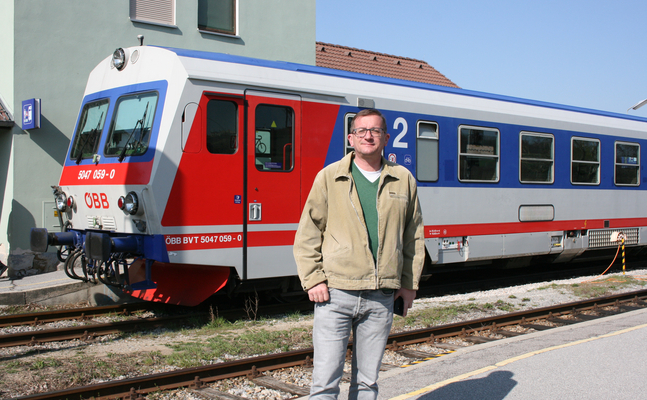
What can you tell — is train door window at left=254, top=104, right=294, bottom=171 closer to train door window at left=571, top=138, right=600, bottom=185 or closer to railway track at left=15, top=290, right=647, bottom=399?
railway track at left=15, top=290, right=647, bottom=399

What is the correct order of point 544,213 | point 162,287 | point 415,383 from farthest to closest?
point 544,213, point 162,287, point 415,383

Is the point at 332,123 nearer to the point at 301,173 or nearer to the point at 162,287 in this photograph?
the point at 301,173

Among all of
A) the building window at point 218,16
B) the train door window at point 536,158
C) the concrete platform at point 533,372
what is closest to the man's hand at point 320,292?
the concrete platform at point 533,372

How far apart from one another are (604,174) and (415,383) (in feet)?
28.9

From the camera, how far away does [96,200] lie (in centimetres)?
727

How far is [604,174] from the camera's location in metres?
11.6

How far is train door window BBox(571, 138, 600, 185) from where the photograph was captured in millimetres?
10984

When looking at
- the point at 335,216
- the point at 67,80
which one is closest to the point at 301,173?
the point at 335,216

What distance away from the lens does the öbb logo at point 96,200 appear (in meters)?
7.12

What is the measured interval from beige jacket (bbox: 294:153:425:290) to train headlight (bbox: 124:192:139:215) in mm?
3961

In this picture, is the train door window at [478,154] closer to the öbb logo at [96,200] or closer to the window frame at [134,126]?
the window frame at [134,126]

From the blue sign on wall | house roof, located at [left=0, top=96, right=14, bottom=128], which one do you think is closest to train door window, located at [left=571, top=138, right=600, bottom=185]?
the blue sign on wall

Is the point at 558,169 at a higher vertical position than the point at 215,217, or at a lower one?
higher

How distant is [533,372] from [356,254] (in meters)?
2.64
